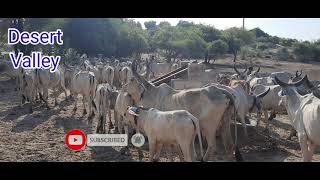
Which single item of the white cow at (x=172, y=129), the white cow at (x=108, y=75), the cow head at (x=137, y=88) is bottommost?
the white cow at (x=172, y=129)

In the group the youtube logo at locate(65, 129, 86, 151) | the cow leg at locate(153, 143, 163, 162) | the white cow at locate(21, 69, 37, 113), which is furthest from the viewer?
the white cow at locate(21, 69, 37, 113)

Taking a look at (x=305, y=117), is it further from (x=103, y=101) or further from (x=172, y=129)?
(x=103, y=101)

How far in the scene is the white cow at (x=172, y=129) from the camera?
5.99 meters

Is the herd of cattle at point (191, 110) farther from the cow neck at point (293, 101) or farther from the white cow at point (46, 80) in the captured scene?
the white cow at point (46, 80)

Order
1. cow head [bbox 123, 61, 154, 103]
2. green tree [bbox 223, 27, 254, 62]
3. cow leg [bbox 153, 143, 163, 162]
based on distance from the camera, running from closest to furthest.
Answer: cow leg [bbox 153, 143, 163, 162]
cow head [bbox 123, 61, 154, 103]
green tree [bbox 223, 27, 254, 62]

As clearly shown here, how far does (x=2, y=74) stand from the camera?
650 inches

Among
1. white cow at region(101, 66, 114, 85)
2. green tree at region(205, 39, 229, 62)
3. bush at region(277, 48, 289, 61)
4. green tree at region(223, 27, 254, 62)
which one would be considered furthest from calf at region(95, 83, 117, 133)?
green tree at region(223, 27, 254, 62)

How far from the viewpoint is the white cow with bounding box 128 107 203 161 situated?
5988mm

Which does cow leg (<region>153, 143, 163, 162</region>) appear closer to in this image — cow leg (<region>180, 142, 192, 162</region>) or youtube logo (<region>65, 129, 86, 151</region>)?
cow leg (<region>180, 142, 192, 162</region>)

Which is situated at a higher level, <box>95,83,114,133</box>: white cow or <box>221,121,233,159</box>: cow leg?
<box>95,83,114,133</box>: white cow

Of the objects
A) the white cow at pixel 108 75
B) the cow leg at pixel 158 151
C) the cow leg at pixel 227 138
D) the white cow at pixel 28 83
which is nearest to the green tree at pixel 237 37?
the white cow at pixel 108 75
